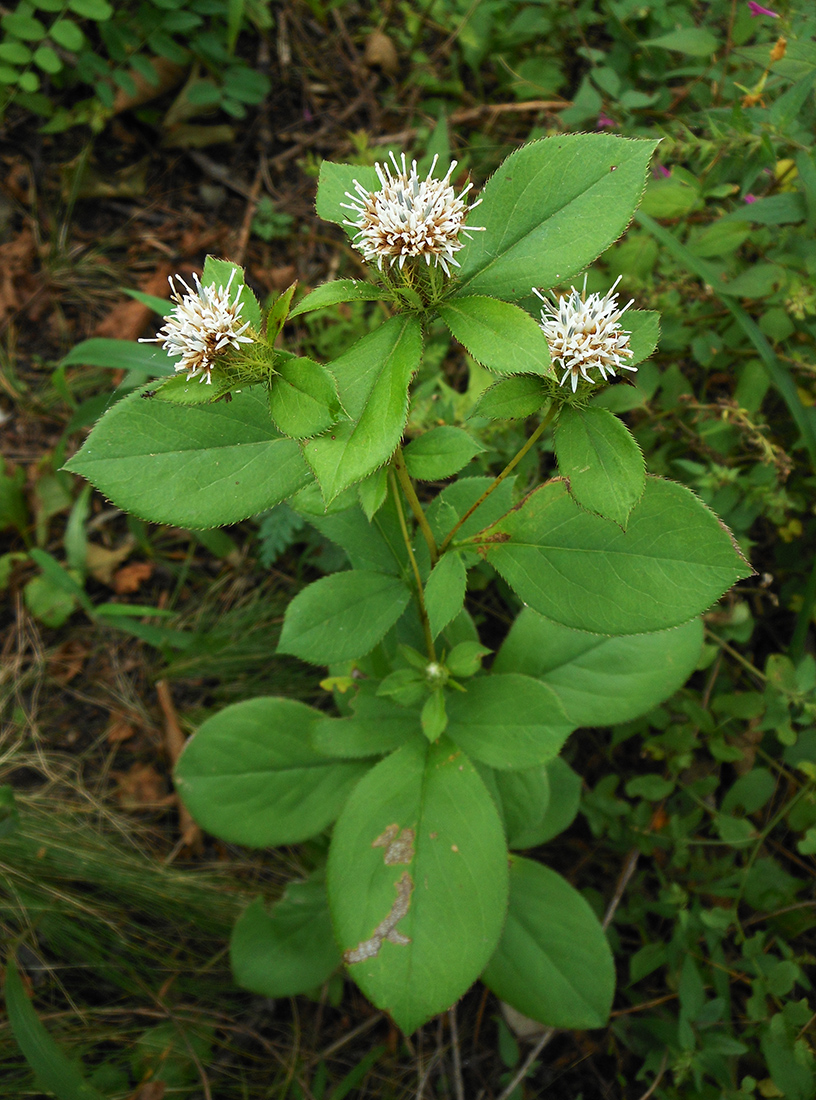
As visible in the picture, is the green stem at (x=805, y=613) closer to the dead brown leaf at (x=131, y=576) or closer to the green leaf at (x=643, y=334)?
the green leaf at (x=643, y=334)

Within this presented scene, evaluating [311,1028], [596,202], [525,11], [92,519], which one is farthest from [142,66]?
[311,1028]

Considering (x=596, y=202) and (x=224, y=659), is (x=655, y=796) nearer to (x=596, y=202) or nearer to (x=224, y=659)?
(x=224, y=659)

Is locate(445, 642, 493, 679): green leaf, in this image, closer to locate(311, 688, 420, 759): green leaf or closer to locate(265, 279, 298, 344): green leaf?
locate(311, 688, 420, 759): green leaf

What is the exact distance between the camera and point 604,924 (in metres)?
2.45

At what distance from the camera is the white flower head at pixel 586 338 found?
114 centimetres

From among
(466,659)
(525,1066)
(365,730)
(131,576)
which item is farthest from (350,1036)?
(131,576)

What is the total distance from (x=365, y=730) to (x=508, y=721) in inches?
16.0

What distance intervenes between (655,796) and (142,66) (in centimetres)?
368

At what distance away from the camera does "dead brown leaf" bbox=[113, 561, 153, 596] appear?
10.3 feet

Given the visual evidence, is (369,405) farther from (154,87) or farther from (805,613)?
(154,87)

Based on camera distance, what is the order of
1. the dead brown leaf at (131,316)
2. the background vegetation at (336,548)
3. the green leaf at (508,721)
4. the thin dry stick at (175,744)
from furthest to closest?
the dead brown leaf at (131,316) < the thin dry stick at (175,744) < the background vegetation at (336,548) < the green leaf at (508,721)

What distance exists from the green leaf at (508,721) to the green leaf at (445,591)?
0.43 m

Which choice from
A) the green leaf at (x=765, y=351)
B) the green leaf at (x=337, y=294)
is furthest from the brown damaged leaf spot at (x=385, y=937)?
the green leaf at (x=765, y=351)

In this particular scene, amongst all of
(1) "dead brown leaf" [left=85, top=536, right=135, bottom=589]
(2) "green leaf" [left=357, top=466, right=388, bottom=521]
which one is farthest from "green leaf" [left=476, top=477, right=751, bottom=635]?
(1) "dead brown leaf" [left=85, top=536, right=135, bottom=589]
